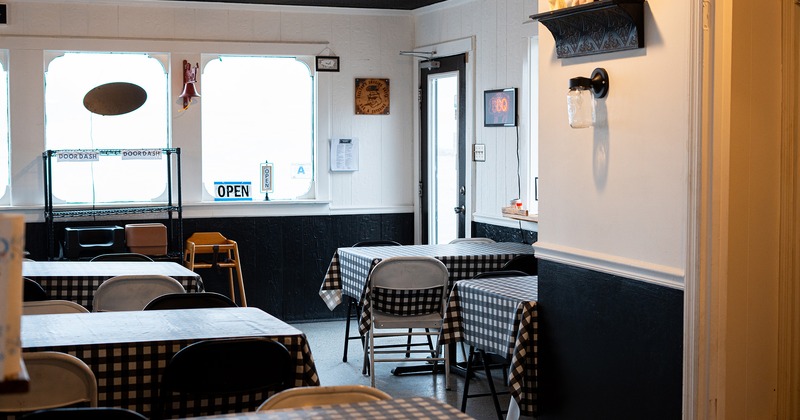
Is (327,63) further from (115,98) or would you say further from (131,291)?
(131,291)

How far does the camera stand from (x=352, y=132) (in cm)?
888

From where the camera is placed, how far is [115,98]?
7742 mm

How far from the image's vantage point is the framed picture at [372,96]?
349 inches

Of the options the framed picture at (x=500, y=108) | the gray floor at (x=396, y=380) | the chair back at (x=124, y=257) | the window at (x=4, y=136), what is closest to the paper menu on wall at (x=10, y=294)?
the gray floor at (x=396, y=380)

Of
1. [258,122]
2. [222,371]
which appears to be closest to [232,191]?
[258,122]

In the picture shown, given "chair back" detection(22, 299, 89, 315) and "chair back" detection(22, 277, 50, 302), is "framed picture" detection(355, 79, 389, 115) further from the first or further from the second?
"chair back" detection(22, 299, 89, 315)

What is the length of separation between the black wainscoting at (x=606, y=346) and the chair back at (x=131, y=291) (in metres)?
1.90

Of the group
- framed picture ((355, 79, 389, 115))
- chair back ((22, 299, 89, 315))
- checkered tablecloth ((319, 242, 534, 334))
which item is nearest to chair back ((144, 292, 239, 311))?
chair back ((22, 299, 89, 315))

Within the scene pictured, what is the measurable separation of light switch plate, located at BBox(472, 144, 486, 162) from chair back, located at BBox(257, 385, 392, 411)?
17.4 feet

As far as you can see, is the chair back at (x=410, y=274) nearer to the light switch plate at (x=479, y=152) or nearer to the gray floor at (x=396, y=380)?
the gray floor at (x=396, y=380)

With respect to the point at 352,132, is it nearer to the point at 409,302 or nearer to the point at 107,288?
the point at 409,302

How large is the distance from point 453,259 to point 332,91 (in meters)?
2.82

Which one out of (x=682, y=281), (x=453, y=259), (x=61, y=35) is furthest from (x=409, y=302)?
(x=61, y=35)

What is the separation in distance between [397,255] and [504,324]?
79.2 inches
